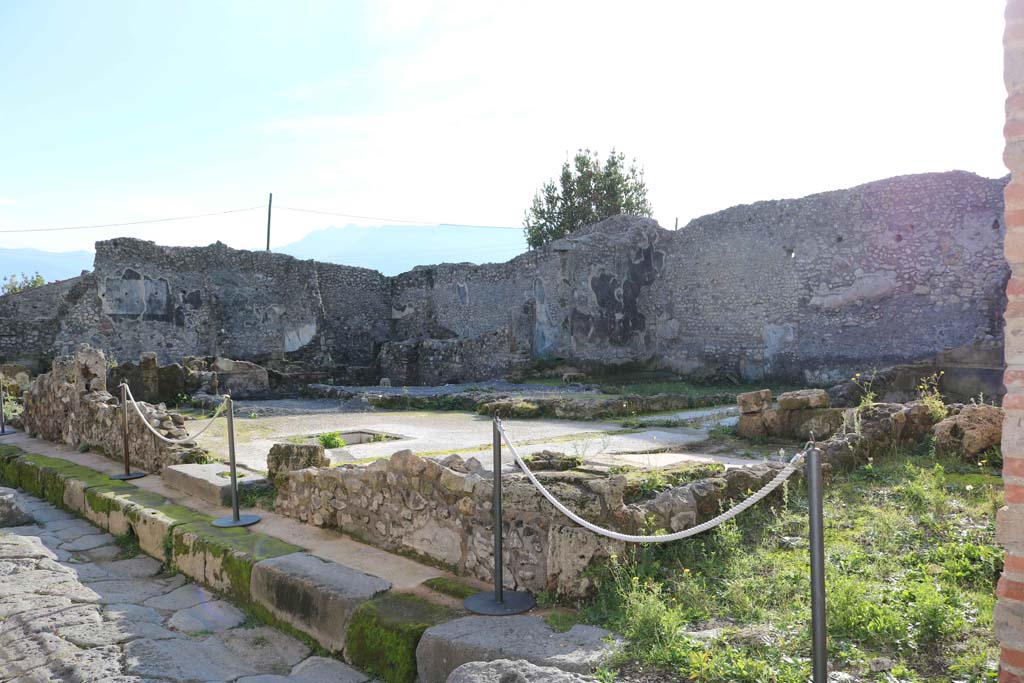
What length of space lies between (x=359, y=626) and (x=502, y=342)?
14.7 meters

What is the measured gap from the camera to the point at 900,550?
12.0 feet

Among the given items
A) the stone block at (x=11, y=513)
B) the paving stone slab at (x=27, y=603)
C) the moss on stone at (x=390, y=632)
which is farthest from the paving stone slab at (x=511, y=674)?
the stone block at (x=11, y=513)

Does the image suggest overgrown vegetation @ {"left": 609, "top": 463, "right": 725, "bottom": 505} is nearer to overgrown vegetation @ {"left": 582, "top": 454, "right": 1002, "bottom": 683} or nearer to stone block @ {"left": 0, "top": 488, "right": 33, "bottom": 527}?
overgrown vegetation @ {"left": 582, "top": 454, "right": 1002, "bottom": 683}

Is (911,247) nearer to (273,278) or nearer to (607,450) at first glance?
(607,450)

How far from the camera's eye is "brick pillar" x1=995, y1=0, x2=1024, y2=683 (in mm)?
2166

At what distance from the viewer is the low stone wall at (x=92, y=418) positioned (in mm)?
7229

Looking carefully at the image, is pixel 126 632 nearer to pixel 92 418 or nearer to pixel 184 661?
pixel 184 661

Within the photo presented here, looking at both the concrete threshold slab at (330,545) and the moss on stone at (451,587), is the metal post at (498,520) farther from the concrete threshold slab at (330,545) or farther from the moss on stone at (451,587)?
the concrete threshold slab at (330,545)

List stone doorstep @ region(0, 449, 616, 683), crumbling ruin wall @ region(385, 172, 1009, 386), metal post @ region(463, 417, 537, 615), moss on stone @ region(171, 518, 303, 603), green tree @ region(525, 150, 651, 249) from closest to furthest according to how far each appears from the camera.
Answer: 1. stone doorstep @ region(0, 449, 616, 683)
2. metal post @ region(463, 417, 537, 615)
3. moss on stone @ region(171, 518, 303, 603)
4. crumbling ruin wall @ region(385, 172, 1009, 386)
5. green tree @ region(525, 150, 651, 249)

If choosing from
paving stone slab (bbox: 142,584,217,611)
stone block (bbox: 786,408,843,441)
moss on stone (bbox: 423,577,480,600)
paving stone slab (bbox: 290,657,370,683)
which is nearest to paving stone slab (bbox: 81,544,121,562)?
paving stone slab (bbox: 142,584,217,611)

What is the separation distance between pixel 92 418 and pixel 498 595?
7.15m

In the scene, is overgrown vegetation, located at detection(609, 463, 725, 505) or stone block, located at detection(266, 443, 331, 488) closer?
overgrown vegetation, located at detection(609, 463, 725, 505)

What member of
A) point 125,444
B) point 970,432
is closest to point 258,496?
point 125,444

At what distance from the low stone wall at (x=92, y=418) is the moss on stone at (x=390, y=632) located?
3962 millimetres
